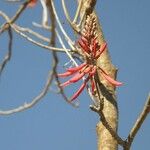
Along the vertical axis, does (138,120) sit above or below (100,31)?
below

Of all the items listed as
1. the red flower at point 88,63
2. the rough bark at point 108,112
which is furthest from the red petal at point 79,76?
the rough bark at point 108,112

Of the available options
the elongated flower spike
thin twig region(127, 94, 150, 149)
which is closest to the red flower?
the elongated flower spike

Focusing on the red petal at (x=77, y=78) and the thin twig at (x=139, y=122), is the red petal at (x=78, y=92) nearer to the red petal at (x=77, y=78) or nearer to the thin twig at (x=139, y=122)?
the red petal at (x=77, y=78)

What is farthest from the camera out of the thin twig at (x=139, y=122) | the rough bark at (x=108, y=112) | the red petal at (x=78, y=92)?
the rough bark at (x=108, y=112)

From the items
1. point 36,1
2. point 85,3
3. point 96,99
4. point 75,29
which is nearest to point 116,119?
point 96,99

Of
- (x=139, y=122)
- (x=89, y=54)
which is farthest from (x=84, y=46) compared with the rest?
(x=139, y=122)

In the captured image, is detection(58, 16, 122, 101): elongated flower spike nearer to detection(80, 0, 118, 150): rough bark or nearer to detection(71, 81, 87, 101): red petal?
detection(71, 81, 87, 101): red petal

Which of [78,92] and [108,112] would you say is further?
[108,112]

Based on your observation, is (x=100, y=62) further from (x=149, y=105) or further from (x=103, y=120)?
(x=149, y=105)

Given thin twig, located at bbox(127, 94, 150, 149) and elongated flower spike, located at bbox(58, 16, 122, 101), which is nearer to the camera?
thin twig, located at bbox(127, 94, 150, 149)

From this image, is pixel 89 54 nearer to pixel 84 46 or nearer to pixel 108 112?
pixel 84 46

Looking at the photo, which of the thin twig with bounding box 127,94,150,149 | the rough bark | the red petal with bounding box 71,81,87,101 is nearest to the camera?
the thin twig with bounding box 127,94,150,149
